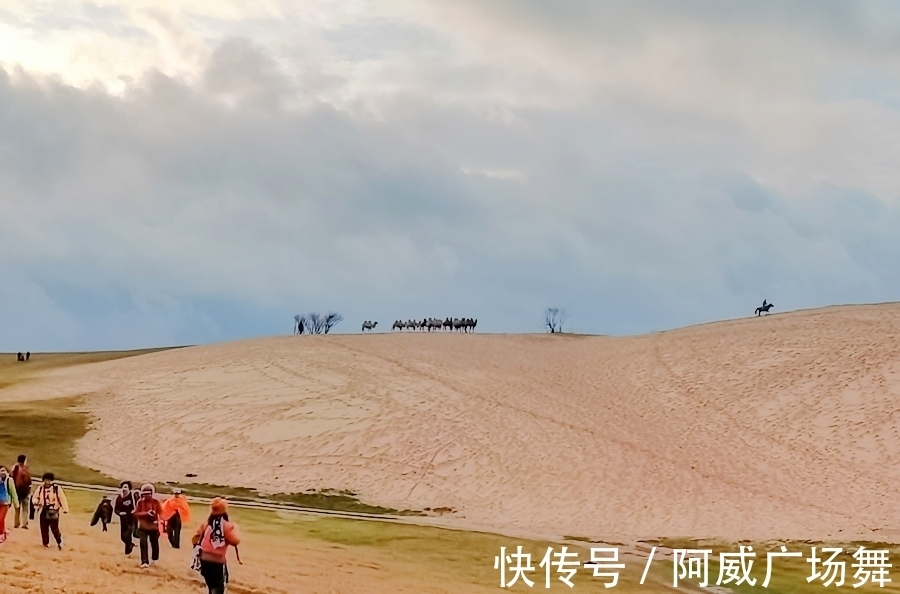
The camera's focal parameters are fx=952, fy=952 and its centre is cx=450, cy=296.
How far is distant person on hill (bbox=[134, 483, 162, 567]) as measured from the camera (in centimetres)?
1838

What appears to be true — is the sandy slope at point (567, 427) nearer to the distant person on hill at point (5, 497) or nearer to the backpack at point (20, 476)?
the backpack at point (20, 476)

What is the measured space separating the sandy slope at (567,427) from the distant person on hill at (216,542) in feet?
63.8

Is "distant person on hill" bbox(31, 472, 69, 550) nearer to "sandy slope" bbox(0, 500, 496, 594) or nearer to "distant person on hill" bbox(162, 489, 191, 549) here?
"sandy slope" bbox(0, 500, 496, 594)

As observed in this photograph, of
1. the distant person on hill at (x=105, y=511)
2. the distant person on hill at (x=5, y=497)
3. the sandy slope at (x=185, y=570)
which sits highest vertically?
the distant person on hill at (x=5, y=497)

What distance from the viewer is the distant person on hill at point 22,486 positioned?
869 inches

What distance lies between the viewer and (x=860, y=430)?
3997cm

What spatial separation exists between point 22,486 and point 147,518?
5.84 m

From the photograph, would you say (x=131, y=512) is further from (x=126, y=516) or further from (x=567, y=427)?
(x=567, y=427)

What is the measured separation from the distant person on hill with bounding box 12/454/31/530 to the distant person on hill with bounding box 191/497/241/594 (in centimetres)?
1004

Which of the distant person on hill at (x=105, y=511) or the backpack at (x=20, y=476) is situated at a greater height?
the backpack at (x=20, y=476)

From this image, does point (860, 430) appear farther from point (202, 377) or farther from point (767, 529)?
point (202, 377)

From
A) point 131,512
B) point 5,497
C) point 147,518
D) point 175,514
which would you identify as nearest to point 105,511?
point 5,497

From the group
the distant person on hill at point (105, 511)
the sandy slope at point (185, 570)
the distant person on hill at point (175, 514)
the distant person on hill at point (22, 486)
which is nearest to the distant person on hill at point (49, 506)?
the sandy slope at point (185, 570)

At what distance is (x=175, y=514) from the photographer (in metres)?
19.9
